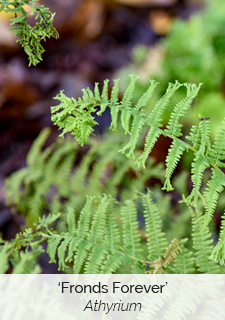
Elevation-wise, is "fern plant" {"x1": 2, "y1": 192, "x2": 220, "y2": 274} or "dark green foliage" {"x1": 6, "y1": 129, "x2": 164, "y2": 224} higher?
"fern plant" {"x1": 2, "y1": 192, "x2": 220, "y2": 274}

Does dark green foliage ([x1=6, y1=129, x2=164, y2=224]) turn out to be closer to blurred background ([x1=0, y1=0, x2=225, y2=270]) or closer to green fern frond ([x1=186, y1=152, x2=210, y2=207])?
blurred background ([x1=0, y1=0, x2=225, y2=270])

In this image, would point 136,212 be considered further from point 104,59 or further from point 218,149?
point 104,59

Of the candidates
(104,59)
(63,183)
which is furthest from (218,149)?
(104,59)

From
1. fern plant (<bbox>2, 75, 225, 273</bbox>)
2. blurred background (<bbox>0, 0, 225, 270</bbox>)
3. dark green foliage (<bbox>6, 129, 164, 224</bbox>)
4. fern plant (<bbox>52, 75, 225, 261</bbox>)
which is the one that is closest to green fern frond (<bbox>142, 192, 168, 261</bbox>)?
fern plant (<bbox>2, 75, 225, 273</bbox>)

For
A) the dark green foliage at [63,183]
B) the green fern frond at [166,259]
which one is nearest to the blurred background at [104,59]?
the dark green foliage at [63,183]

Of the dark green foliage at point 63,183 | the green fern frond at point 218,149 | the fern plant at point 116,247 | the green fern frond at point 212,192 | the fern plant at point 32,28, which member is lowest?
the dark green foliage at point 63,183

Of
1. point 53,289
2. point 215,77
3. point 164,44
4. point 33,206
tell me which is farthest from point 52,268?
point 164,44

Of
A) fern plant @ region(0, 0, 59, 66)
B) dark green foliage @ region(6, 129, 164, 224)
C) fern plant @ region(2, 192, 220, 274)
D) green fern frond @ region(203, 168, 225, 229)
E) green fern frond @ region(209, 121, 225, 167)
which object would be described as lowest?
dark green foliage @ region(6, 129, 164, 224)

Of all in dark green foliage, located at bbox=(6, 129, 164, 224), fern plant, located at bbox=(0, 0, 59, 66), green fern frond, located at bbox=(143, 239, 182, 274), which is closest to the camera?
fern plant, located at bbox=(0, 0, 59, 66)

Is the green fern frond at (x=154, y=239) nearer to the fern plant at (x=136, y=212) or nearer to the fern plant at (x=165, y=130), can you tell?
the fern plant at (x=136, y=212)
